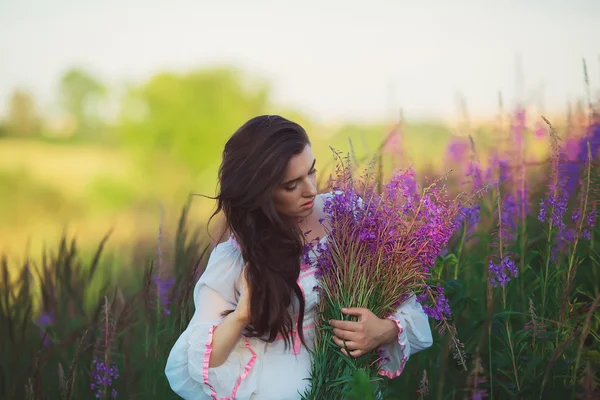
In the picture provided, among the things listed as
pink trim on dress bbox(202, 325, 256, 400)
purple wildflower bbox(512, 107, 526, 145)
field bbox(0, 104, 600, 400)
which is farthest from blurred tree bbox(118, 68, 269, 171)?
pink trim on dress bbox(202, 325, 256, 400)

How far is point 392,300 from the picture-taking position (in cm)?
234

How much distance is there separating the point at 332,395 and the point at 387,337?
0.91ft

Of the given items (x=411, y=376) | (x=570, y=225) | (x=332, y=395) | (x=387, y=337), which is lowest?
(x=411, y=376)

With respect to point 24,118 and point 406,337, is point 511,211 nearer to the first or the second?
point 406,337

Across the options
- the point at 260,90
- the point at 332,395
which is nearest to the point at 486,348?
the point at 332,395

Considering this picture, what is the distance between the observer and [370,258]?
2.29m

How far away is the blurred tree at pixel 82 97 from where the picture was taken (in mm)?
40250

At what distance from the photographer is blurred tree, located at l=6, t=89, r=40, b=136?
38.2 meters

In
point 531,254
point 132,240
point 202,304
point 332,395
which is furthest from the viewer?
point 132,240

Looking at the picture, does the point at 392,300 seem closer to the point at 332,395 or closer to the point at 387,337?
the point at 387,337

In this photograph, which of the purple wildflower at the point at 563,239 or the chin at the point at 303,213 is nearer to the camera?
the chin at the point at 303,213

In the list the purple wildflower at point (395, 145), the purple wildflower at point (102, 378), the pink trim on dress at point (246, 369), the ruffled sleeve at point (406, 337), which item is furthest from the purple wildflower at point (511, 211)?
the purple wildflower at point (102, 378)

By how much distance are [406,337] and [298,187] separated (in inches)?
26.5

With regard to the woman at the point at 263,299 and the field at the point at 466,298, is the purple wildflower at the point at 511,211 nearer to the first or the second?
the field at the point at 466,298
